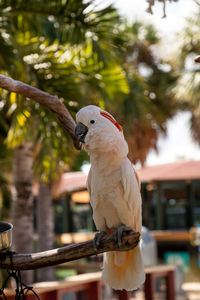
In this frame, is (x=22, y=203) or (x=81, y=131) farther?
(x=22, y=203)

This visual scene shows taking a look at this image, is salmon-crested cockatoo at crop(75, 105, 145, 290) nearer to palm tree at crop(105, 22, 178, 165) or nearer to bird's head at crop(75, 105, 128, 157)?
bird's head at crop(75, 105, 128, 157)

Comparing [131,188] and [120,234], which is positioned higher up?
[131,188]

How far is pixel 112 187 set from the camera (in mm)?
2098

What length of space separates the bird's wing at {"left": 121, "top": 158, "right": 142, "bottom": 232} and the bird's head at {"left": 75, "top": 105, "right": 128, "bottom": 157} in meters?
0.16

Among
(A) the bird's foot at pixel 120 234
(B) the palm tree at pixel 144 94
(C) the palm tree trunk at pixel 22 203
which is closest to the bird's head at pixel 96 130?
(A) the bird's foot at pixel 120 234

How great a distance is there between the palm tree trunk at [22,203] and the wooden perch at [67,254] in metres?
3.47

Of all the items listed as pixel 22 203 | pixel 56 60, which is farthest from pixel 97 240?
pixel 22 203

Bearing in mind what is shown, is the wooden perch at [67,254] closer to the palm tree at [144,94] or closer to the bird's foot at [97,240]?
the bird's foot at [97,240]

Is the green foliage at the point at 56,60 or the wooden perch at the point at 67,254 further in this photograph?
the green foliage at the point at 56,60

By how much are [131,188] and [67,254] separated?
0.44 meters

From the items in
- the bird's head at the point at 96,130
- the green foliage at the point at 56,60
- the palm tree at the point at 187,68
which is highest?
the palm tree at the point at 187,68

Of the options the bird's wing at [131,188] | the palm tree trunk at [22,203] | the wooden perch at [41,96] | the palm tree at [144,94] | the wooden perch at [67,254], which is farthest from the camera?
the palm tree at [144,94]

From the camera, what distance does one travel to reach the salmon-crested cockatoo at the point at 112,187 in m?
1.91

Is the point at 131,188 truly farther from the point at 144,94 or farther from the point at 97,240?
the point at 144,94
